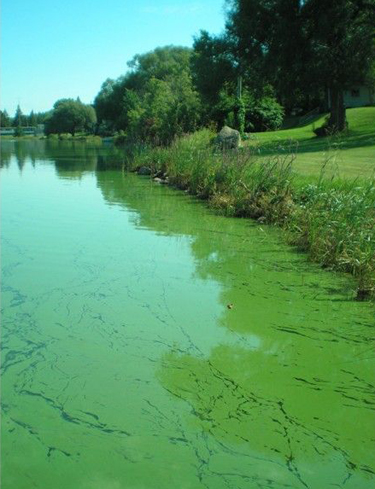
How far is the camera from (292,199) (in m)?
11.5

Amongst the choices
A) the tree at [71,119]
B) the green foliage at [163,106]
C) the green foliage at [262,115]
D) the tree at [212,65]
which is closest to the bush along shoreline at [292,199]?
the green foliage at [163,106]

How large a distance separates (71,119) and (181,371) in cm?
10101

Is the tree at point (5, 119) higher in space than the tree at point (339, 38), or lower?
higher

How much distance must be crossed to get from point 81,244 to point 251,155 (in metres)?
6.42

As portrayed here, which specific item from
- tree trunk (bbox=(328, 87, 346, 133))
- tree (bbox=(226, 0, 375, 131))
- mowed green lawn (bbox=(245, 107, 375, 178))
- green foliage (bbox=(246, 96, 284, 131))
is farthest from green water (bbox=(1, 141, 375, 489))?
green foliage (bbox=(246, 96, 284, 131))

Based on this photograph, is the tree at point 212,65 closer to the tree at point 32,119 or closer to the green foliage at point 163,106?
the green foliage at point 163,106

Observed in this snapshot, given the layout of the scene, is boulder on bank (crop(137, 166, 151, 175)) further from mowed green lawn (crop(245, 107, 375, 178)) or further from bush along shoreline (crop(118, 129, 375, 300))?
mowed green lawn (crop(245, 107, 375, 178))

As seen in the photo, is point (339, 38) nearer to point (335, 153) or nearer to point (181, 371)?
point (335, 153)

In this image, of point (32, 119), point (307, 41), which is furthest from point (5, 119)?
point (307, 41)

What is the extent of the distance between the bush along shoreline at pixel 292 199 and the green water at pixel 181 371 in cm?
36

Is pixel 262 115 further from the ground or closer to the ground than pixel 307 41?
closer to the ground

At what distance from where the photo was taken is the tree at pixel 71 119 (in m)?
100

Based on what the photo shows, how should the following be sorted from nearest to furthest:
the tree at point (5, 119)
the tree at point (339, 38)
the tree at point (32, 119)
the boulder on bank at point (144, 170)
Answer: the boulder on bank at point (144, 170)
the tree at point (339, 38)
the tree at point (5, 119)
the tree at point (32, 119)

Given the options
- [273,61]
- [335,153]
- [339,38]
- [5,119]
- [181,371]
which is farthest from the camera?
[5,119]
